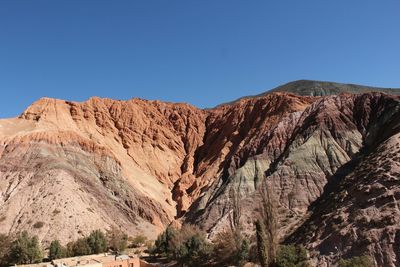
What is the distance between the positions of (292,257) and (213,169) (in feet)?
166

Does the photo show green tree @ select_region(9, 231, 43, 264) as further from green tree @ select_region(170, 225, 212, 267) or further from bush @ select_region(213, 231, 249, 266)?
bush @ select_region(213, 231, 249, 266)

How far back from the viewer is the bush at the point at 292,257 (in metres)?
40.3

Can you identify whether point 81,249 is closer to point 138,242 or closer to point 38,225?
point 38,225

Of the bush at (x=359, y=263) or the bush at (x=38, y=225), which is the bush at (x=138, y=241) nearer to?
the bush at (x=38, y=225)

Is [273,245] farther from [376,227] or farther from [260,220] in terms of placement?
[376,227]

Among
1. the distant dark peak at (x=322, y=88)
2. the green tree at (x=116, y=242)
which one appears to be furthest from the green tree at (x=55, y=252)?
the distant dark peak at (x=322, y=88)

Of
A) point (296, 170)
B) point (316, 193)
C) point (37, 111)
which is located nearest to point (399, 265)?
point (316, 193)

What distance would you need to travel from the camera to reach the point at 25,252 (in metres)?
54.3

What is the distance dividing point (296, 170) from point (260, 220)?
37562 mm

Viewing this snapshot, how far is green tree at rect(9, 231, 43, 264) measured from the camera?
178 ft

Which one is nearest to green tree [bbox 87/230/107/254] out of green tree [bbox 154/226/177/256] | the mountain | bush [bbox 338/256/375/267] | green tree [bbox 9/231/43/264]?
green tree [bbox 9/231/43/264]

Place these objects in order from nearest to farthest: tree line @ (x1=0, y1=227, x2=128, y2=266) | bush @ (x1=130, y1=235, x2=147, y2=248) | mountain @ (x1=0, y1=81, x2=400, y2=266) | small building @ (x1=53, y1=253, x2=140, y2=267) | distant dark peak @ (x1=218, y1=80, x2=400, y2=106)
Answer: small building @ (x1=53, y1=253, x2=140, y2=267), mountain @ (x1=0, y1=81, x2=400, y2=266), tree line @ (x1=0, y1=227, x2=128, y2=266), bush @ (x1=130, y1=235, x2=147, y2=248), distant dark peak @ (x1=218, y1=80, x2=400, y2=106)

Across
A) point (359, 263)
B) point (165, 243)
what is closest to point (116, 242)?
point (165, 243)

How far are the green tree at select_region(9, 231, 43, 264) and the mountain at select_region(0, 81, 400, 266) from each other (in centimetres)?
839
